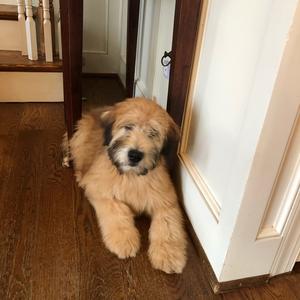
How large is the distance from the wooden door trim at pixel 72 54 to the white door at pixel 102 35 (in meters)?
1.29

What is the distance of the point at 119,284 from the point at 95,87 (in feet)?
5.71

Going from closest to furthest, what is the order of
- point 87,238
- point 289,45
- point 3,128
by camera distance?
point 289,45 < point 87,238 < point 3,128

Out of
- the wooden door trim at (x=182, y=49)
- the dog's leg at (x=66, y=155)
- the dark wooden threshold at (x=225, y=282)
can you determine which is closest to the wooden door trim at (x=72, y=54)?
the dog's leg at (x=66, y=155)

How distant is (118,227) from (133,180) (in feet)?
0.60

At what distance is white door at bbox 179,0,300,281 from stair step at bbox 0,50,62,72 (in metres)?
1.18

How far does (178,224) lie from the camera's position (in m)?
1.28

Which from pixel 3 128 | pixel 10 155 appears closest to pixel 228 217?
pixel 10 155

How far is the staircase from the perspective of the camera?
2113mm

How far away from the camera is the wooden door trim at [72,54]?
1.28 meters

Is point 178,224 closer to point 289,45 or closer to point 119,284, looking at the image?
point 119,284

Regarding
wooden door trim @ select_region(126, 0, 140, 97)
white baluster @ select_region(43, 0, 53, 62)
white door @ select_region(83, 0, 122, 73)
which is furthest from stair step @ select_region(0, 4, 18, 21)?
wooden door trim @ select_region(126, 0, 140, 97)

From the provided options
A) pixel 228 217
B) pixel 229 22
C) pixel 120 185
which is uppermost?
pixel 229 22

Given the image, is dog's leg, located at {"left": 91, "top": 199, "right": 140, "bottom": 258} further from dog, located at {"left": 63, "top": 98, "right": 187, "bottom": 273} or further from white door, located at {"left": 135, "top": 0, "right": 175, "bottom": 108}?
white door, located at {"left": 135, "top": 0, "right": 175, "bottom": 108}

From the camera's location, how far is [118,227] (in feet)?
4.05
